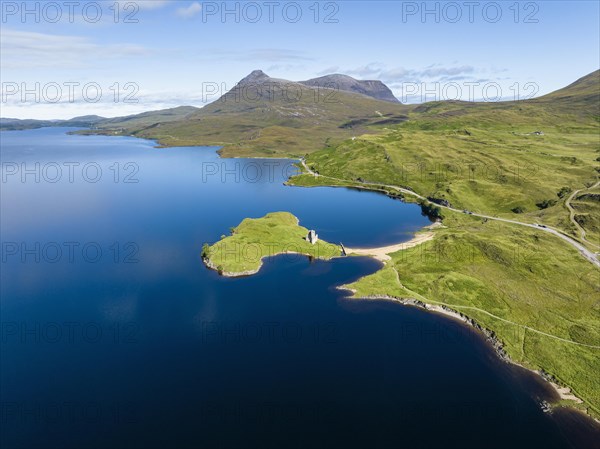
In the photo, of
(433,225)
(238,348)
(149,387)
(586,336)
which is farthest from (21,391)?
(433,225)

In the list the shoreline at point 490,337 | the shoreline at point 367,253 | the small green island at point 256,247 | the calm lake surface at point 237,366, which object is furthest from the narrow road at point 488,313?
the small green island at point 256,247

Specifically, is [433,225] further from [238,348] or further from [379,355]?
[238,348]

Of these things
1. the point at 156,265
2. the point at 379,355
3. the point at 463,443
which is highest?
the point at 156,265

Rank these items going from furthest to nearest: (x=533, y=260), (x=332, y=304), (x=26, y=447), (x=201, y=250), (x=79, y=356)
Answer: (x=201, y=250), (x=533, y=260), (x=332, y=304), (x=79, y=356), (x=26, y=447)

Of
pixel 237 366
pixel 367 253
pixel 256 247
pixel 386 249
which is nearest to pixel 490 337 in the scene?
pixel 367 253

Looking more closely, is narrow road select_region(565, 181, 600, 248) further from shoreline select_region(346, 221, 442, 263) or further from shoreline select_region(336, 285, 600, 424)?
shoreline select_region(336, 285, 600, 424)

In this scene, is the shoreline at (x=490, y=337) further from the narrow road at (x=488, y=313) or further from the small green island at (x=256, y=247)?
the small green island at (x=256, y=247)
